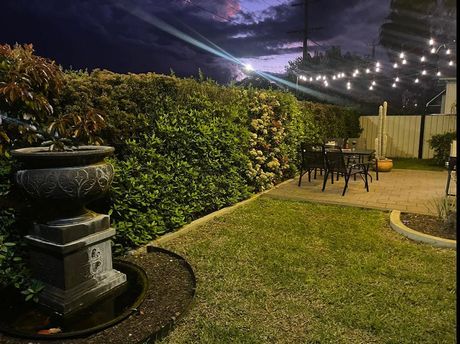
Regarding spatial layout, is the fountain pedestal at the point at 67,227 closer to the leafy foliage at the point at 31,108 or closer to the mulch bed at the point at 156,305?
the leafy foliage at the point at 31,108

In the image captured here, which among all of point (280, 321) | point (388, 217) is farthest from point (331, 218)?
point (280, 321)

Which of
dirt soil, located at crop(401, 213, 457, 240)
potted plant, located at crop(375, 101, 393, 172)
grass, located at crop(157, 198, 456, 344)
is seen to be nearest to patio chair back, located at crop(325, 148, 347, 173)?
dirt soil, located at crop(401, 213, 457, 240)

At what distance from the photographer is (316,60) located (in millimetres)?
25750

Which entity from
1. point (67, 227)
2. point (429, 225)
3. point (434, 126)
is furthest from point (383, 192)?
point (434, 126)

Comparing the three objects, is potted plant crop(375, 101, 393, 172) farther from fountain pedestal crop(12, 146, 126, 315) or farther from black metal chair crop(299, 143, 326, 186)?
fountain pedestal crop(12, 146, 126, 315)

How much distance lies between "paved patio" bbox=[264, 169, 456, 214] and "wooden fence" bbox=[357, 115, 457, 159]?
446cm

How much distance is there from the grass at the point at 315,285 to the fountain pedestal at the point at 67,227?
768mm

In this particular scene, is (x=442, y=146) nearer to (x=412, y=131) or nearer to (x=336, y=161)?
(x=412, y=131)

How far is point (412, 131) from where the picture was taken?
38.8ft

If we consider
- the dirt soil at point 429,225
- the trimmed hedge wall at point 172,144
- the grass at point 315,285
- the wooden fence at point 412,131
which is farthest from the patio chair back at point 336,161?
the wooden fence at point 412,131

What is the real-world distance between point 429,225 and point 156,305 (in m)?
3.45

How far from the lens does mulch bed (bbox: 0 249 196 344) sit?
204 cm

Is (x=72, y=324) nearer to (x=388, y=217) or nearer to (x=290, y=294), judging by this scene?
(x=290, y=294)

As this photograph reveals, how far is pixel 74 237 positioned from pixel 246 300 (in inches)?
52.7
